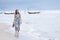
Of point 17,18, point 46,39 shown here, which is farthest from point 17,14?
point 46,39

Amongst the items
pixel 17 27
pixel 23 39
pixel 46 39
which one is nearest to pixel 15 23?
pixel 17 27

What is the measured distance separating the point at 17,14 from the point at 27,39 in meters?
1.57

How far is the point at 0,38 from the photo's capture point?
12.8m

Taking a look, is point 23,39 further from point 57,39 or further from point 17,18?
point 57,39

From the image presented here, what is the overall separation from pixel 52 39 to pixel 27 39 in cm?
210

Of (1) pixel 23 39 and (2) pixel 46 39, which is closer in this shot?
(1) pixel 23 39

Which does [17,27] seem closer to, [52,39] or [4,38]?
[4,38]

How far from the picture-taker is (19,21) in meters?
13.1

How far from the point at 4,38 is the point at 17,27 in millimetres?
1028

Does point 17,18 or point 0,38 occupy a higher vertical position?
point 17,18

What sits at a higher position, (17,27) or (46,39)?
(17,27)

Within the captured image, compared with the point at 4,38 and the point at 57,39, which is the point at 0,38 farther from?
the point at 57,39

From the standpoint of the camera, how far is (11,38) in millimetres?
12828

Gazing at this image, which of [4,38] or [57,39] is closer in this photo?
[4,38]
